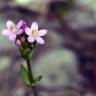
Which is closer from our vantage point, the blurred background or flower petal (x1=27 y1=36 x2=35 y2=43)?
flower petal (x1=27 y1=36 x2=35 y2=43)

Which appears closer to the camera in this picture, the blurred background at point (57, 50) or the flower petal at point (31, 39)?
the flower petal at point (31, 39)

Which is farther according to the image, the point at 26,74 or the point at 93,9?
the point at 93,9

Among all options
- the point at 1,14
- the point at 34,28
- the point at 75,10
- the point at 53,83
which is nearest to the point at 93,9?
the point at 75,10

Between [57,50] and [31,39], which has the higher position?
[57,50]

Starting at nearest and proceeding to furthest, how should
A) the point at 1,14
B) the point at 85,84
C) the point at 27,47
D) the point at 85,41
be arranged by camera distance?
the point at 27,47
the point at 85,84
the point at 85,41
the point at 1,14

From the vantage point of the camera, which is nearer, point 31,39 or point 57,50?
point 31,39

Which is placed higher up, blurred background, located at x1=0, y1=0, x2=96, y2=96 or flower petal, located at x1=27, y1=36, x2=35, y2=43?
blurred background, located at x1=0, y1=0, x2=96, y2=96

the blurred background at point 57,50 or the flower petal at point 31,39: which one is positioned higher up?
the blurred background at point 57,50

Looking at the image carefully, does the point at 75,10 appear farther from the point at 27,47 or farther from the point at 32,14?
the point at 27,47
